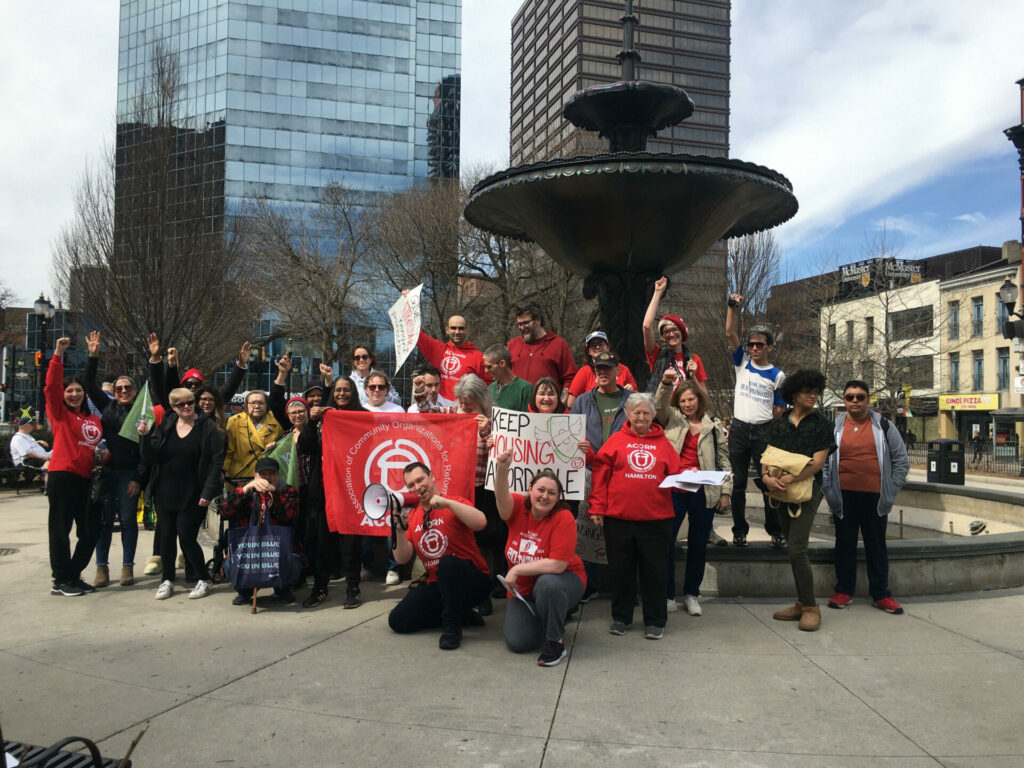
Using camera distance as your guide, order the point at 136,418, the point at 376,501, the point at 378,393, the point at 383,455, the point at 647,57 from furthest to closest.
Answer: the point at 647,57 < the point at 136,418 < the point at 378,393 < the point at 383,455 < the point at 376,501

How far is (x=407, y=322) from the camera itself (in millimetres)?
6859

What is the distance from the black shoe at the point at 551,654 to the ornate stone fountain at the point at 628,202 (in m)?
3.95

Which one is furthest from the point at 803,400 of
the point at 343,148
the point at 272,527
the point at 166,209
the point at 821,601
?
the point at 343,148

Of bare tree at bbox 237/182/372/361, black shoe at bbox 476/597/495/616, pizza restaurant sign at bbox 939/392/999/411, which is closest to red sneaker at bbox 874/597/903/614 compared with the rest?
black shoe at bbox 476/597/495/616

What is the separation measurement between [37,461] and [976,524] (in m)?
14.1

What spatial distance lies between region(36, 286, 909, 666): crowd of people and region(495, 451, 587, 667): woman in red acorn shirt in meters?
0.01

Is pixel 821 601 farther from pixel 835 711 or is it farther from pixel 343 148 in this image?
pixel 343 148

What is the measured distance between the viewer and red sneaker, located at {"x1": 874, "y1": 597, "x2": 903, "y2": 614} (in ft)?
18.1

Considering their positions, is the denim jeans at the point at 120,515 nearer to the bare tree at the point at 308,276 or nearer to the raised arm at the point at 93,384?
the raised arm at the point at 93,384

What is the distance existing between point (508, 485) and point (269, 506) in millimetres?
2073

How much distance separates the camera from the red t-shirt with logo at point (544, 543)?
467 cm

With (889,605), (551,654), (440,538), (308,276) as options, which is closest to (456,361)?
(440,538)

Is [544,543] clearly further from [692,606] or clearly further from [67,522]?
[67,522]

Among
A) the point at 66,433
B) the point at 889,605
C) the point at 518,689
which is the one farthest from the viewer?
the point at 66,433
